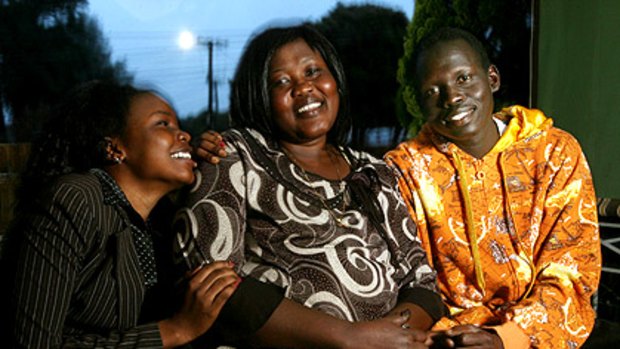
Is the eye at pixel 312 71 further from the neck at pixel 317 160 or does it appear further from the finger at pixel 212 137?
the finger at pixel 212 137

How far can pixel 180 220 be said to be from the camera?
1958 millimetres

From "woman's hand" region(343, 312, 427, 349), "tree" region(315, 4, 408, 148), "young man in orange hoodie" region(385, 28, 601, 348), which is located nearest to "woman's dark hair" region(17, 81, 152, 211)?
"woman's hand" region(343, 312, 427, 349)

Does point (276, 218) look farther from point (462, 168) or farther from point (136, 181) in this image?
point (462, 168)

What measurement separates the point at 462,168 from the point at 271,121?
73 cm

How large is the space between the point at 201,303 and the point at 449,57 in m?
1.20

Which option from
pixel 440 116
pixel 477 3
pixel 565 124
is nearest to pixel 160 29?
pixel 477 3

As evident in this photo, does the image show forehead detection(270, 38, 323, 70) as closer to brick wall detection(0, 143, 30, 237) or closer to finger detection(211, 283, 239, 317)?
finger detection(211, 283, 239, 317)

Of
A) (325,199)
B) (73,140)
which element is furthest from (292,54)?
(73,140)

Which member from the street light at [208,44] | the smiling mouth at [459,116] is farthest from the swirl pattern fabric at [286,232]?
the street light at [208,44]

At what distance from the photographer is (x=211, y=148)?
2004 millimetres

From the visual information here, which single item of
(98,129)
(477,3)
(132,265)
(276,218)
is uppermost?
(477,3)

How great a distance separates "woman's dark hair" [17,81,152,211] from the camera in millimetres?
1997

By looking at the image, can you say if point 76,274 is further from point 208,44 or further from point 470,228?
point 208,44

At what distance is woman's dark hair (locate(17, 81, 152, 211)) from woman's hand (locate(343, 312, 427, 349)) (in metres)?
0.88
